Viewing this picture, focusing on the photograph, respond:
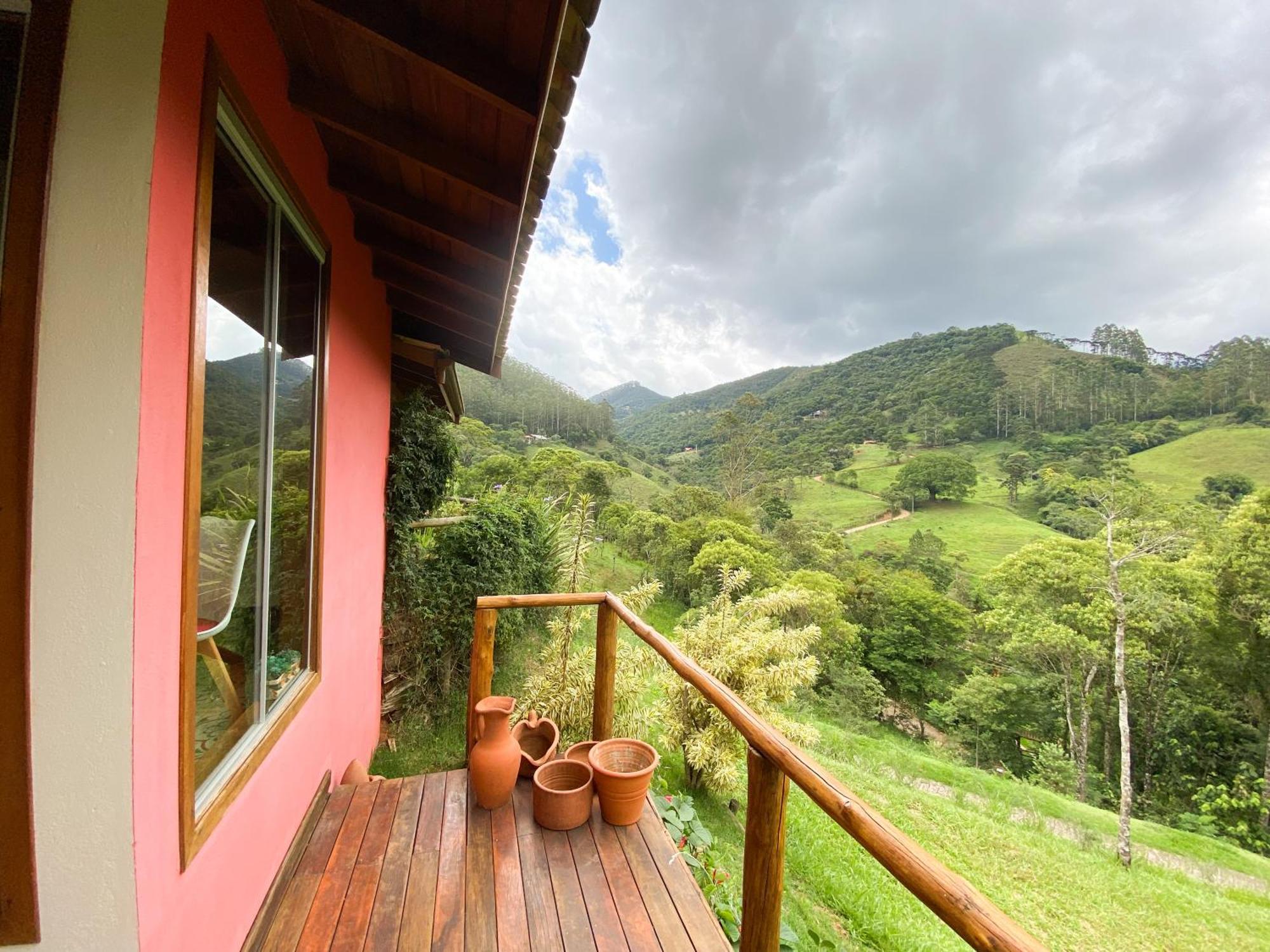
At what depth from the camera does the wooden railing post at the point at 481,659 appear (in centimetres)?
277

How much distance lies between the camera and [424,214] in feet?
7.57

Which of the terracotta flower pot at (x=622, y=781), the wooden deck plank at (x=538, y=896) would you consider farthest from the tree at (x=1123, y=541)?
the wooden deck plank at (x=538, y=896)

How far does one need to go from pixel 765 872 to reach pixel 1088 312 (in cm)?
8448

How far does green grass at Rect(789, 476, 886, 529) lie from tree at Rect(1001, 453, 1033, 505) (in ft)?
29.9

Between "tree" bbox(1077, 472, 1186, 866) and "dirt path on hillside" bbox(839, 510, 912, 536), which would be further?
"dirt path on hillside" bbox(839, 510, 912, 536)

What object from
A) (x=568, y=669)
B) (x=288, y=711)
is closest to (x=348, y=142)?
(x=288, y=711)

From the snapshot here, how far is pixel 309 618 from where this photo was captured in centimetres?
227

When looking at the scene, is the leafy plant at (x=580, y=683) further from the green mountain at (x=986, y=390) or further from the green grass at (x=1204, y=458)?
the green mountain at (x=986, y=390)

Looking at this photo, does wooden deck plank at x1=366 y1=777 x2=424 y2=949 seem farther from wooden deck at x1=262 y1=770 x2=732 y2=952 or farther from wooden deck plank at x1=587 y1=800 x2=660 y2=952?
wooden deck plank at x1=587 y1=800 x2=660 y2=952

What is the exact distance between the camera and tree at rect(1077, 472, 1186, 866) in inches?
387

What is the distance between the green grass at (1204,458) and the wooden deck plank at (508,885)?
1613 inches

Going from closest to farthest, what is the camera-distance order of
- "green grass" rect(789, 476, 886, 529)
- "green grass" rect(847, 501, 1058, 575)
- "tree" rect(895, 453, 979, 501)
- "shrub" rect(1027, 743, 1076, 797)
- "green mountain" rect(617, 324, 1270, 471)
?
1. "shrub" rect(1027, 743, 1076, 797)
2. "green grass" rect(847, 501, 1058, 575)
3. "green grass" rect(789, 476, 886, 529)
4. "tree" rect(895, 453, 979, 501)
5. "green mountain" rect(617, 324, 1270, 471)

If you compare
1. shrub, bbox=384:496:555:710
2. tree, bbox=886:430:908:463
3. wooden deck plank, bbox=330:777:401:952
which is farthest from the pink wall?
tree, bbox=886:430:908:463

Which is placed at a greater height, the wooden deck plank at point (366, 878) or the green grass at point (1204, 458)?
the green grass at point (1204, 458)
